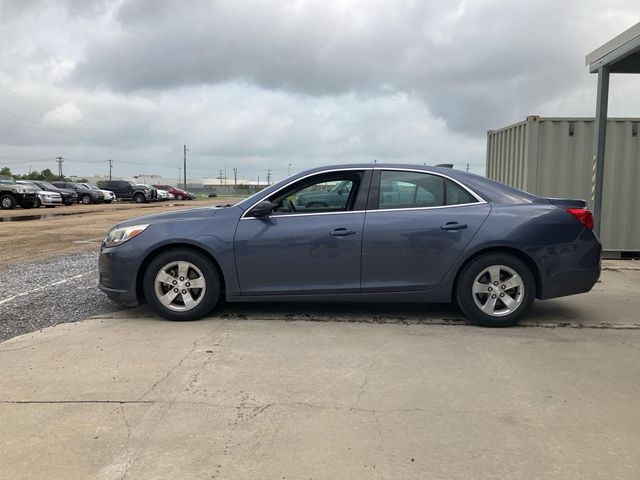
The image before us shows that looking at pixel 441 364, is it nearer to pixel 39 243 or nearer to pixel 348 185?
pixel 348 185

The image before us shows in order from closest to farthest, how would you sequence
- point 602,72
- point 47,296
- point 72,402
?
point 72,402 < point 47,296 < point 602,72

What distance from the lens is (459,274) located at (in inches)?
214

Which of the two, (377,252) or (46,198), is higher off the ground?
(46,198)

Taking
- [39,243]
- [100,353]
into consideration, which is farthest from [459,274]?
[39,243]

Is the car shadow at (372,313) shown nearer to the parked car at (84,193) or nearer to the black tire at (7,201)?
the black tire at (7,201)

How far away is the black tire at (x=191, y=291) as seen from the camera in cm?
544

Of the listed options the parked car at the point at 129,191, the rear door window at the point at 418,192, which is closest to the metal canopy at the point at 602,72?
the rear door window at the point at 418,192

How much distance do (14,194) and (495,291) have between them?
89.2ft

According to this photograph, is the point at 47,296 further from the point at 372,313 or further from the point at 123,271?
the point at 372,313

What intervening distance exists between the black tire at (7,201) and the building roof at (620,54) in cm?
2659

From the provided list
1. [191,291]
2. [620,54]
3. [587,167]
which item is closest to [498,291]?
[191,291]

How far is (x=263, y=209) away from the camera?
5.44 meters

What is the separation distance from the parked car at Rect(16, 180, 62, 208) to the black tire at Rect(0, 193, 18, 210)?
106 cm

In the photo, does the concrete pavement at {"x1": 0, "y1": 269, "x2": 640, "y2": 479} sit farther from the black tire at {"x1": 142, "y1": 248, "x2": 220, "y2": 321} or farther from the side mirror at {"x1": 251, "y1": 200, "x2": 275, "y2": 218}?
the side mirror at {"x1": 251, "y1": 200, "x2": 275, "y2": 218}
